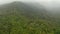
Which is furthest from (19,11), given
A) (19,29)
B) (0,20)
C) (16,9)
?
(19,29)

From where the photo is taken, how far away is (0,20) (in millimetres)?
132500

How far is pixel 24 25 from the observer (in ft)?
407

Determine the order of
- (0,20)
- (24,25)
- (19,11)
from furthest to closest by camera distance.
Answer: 1. (19,11)
2. (0,20)
3. (24,25)

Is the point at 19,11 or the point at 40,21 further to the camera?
the point at 19,11

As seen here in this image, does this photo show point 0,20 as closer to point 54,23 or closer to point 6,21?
point 6,21

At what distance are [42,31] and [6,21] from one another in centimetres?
2468

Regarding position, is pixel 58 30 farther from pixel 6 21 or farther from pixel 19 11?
pixel 19 11

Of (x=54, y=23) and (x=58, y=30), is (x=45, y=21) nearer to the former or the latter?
(x=54, y=23)

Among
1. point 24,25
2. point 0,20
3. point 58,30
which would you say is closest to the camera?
point 58,30

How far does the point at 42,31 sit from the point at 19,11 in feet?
158

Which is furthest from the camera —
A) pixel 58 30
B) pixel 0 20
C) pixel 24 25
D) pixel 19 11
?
pixel 19 11

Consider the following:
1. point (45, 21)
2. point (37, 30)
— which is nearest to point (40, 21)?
point (45, 21)

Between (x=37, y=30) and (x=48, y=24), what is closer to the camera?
(x=37, y=30)

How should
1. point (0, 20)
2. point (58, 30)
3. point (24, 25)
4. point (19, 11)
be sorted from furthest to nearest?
point (19, 11) < point (0, 20) < point (24, 25) < point (58, 30)
